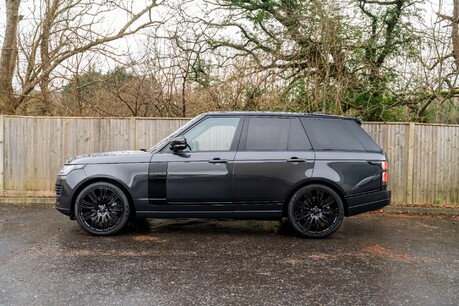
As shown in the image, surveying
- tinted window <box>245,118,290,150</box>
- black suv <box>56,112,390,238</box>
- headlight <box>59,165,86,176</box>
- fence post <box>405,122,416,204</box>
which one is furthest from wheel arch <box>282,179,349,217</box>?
fence post <box>405,122,416,204</box>

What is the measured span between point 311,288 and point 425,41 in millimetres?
9431

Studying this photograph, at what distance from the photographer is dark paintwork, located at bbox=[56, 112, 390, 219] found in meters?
6.39

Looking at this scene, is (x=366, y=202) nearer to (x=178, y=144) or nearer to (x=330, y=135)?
(x=330, y=135)

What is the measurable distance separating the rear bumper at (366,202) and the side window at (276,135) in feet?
3.32

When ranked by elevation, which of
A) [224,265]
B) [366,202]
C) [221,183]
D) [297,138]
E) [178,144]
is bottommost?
[224,265]

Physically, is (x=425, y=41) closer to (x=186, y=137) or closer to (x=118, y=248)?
(x=186, y=137)

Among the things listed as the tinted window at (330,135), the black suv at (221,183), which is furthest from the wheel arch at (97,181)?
the tinted window at (330,135)

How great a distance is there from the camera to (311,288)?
4.25m

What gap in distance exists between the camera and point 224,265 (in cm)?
498

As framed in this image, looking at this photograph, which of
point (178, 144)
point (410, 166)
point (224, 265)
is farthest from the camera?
point (410, 166)

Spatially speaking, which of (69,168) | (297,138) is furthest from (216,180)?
(69,168)

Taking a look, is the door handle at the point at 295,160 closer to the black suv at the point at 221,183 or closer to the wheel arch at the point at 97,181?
the black suv at the point at 221,183

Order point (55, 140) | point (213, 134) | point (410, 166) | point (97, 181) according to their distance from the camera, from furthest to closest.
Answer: point (55, 140), point (410, 166), point (213, 134), point (97, 181)

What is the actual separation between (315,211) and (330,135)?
1163 mm
